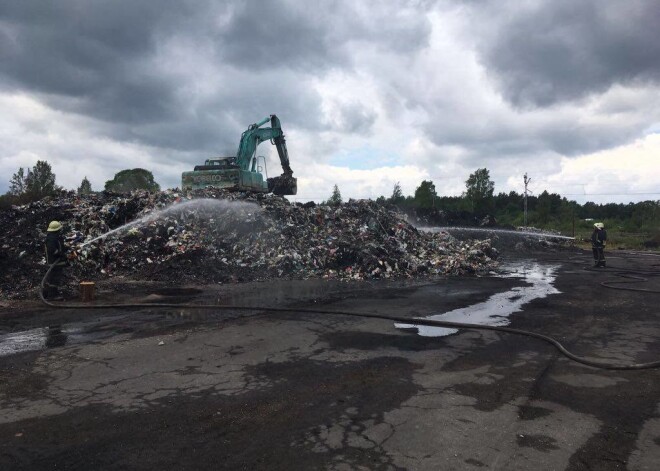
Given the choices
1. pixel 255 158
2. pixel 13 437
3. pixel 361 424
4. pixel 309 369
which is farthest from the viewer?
pixel 255 158

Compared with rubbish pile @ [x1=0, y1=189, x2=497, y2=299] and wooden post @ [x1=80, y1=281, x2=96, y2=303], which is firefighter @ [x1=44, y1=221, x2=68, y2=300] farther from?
rubbish pile @ [x1=0, y1=189, x2=497, y2=299]

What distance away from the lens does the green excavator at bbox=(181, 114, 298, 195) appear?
17.6 m

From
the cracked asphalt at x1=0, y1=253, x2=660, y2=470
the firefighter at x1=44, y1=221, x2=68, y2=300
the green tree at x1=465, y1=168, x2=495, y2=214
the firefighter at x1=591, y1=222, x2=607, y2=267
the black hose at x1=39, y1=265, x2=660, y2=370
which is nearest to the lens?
the cracked asphalt at x1=0, y1=253, x2=660, y2=470

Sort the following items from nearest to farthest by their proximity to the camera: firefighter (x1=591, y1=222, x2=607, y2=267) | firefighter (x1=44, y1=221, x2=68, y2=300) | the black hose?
1. the black hose
2. firefighter (x1=44, y1=221, x2=68, y2=300)
3. firefighter (x1=591, y1=222, x2=607, y2=267)

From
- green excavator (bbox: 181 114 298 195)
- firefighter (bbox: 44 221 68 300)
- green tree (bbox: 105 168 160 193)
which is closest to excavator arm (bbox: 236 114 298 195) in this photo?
green excavator (bbox: 181 114 298 195)

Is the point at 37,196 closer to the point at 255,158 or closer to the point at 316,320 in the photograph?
the point at 255,158

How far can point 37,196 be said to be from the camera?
1744 centimetres

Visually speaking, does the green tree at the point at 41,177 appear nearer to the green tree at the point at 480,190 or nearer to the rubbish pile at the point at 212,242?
the rubbish pile at the point at 212,242

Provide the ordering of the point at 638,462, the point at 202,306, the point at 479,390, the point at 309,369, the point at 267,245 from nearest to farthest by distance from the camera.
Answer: the point at 638,462 < the point at 479,390 < the point at 309,369 < the point at 202,306 < the point at 267,245

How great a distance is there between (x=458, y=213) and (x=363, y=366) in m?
34.4

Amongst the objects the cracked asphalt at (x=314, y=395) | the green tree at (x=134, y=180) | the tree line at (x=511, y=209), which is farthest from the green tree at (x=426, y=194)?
the cracked asphalt at (x=314, y=395)

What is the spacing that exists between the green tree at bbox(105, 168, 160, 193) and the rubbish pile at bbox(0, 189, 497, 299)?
22863mm

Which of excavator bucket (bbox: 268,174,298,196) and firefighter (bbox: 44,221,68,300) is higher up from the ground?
excavator bucket (bbox: 268,174,298,196)

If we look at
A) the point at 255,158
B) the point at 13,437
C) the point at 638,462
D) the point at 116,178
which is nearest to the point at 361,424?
the point at 638,462
